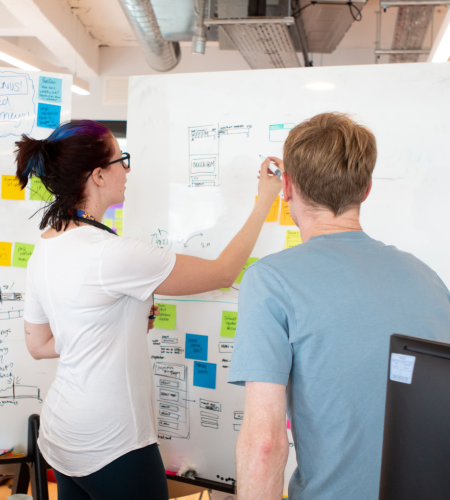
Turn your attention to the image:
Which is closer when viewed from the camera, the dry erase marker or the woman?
the woman

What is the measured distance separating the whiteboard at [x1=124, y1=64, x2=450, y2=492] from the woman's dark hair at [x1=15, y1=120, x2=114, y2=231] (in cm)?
55

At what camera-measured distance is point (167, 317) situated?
1.70 metres

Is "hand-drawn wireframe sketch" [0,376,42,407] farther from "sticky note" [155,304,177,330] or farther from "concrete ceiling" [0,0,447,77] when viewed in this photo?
"concrete ceiling" [0,0,447,77]

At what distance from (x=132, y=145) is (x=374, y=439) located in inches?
58.1

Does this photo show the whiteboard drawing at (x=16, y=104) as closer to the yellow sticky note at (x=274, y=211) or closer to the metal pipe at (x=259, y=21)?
the yellow sticky note at (x=274, y=211)

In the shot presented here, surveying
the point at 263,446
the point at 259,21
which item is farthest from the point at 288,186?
the point at 259,21

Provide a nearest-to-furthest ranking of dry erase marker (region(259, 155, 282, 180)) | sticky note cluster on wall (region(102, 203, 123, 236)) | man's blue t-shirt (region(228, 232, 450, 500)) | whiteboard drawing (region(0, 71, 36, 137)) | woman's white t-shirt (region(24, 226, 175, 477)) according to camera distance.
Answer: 1. man's blue t-shirt (region(228, 232, 450, 500))
2. woman's white t-shirt (region(24, 226, 175, 477))
3. dry erase marker (region(259, 155, 282, 180))
4. whiteboard drawing (region(0, 71, 36, 137))
5. sticky note cluster on wall (region(102, 203, 123, 236))

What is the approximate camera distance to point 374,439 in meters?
0.66

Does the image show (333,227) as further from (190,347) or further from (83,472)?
(190,347)

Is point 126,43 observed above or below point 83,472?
above

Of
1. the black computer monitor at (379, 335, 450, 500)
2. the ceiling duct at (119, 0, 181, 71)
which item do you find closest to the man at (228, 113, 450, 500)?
the black computer monitor at (379, 335, 450, 500)

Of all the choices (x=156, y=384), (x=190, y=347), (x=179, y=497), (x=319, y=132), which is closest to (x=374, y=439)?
(x=319, y=132)

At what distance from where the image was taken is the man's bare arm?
660mm

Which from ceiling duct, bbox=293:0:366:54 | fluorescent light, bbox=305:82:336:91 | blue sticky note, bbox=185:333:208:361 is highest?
ceiling duct, bbox=293:0:366:54
